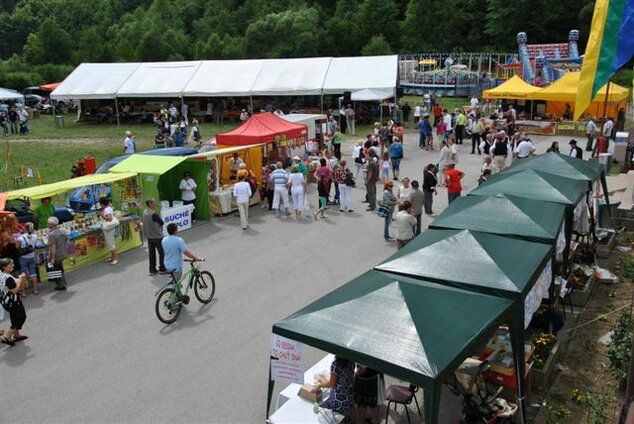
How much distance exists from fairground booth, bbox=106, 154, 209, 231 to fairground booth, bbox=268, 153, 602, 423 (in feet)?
24.1

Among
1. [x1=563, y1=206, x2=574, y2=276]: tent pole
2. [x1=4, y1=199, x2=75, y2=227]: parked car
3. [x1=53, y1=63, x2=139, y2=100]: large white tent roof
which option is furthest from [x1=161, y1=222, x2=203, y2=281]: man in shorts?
[x1=53, y1=63, x2=139, y2=100]: large white tent roof

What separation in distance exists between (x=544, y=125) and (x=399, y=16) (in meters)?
51.9

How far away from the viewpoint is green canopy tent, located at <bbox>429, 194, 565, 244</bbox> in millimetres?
8359

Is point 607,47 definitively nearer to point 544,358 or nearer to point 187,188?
point 544,358

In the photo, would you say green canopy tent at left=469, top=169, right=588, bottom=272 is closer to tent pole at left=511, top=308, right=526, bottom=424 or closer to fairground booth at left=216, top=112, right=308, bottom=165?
tent pole at left=511, top=308, right=526, bottom=424

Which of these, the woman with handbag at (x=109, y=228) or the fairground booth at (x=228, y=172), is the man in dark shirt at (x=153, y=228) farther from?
the fairground booth at (x=228, y=172)

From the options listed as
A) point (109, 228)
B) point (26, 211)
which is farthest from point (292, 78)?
point (109, 228)

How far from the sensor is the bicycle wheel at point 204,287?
972 cm

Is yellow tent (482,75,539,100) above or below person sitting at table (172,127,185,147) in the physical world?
above

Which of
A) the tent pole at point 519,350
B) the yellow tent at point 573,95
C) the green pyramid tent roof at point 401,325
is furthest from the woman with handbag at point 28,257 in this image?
the yellow tent at point 573,95

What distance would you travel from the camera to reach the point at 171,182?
15.7 m

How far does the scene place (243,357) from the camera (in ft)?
26.3

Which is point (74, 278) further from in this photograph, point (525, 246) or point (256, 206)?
point (525, 246)

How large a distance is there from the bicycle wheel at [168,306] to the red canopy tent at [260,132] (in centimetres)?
914
